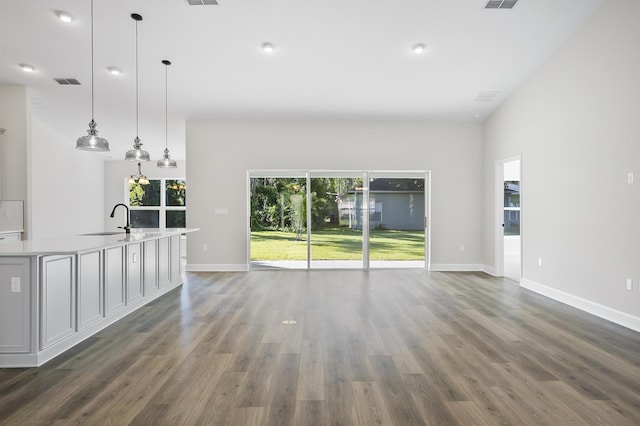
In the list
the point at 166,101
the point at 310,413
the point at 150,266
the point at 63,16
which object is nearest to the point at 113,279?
the point at 150,266

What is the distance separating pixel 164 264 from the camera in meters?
5.65

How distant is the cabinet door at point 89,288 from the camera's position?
3.54 meters

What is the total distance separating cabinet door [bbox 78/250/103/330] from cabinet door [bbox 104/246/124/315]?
9 centimetres

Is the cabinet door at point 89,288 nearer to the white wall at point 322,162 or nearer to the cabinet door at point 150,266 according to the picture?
the cabinet door at point 150,266

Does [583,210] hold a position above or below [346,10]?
below

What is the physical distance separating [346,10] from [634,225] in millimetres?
4108

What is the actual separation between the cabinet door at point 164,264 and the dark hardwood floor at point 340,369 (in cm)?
55

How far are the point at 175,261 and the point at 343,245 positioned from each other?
11.1ft

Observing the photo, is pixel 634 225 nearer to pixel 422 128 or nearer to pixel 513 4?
pixel 513 4

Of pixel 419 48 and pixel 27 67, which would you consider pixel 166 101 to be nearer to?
pixel 27 67

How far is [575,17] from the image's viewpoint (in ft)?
15.6

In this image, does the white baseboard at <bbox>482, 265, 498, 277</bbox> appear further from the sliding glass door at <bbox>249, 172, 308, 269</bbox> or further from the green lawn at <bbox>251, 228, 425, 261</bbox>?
the sliding glass door at <bbox>249, 172, 308, 269</bbox>

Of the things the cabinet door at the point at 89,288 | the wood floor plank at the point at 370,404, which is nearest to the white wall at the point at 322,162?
the cabinet door at the point at 89,288

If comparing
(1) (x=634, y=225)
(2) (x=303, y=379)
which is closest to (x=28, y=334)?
(2) (x=303, y=379)
